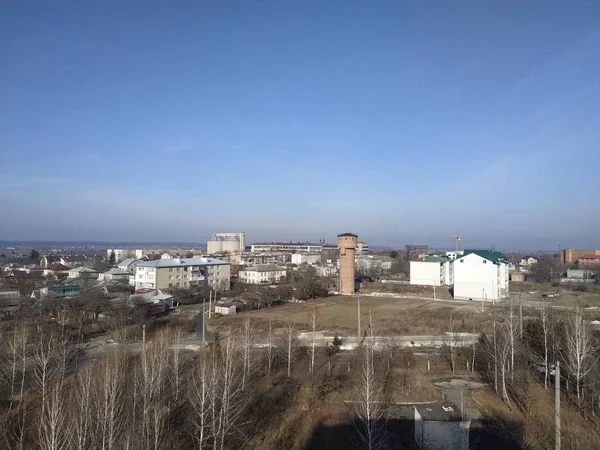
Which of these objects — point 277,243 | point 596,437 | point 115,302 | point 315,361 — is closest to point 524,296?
point 315,361

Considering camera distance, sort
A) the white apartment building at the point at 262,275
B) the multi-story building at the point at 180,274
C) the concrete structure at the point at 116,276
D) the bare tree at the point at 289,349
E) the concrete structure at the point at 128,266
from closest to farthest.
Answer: the bare tree at the point at 289,349 → the multi-story building at the point at 180,274 → the concrete structure at the point at 116,276 → the concrete structure at the point at 128,266 → the white apartment building at the point at 262,275

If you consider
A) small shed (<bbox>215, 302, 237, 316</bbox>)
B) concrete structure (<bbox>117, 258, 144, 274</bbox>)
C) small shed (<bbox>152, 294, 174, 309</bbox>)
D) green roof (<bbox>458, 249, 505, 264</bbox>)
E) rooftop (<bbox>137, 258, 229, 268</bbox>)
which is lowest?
small shed (<bbox>215, 302, 237, 316</bbox>)

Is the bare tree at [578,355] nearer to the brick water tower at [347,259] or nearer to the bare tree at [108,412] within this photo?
the bare tree at [108,412]

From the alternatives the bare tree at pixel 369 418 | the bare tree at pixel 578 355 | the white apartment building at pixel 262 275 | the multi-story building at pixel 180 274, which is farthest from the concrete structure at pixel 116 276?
the bare tree at pixel 578 355

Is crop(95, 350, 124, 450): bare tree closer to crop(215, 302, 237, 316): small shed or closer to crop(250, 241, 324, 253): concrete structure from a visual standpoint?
A: crop(215, 302, 237, 316): small shed

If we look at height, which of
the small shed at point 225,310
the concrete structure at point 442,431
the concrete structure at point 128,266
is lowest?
the small shed at point 225,310

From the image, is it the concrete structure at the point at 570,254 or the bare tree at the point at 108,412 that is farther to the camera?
the concrete structure at the point at 570,254

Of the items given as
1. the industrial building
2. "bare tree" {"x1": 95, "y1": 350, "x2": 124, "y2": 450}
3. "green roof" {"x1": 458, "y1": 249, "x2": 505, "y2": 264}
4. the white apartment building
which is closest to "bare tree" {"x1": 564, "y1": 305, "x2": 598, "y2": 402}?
"bare tree" {"x1": 95, "y1": 350, "x2": 124, "y2": 450}
